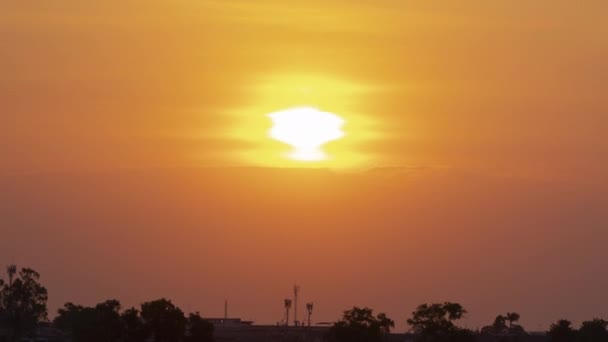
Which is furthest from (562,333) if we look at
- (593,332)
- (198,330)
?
(198,330)

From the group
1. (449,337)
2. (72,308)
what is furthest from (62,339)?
(449,337)

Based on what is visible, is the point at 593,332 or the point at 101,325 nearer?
the point at 101,325

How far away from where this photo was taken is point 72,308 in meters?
168

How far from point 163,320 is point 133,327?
3947mm

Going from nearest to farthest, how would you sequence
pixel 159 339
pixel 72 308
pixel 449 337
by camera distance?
1. pixel 159 339
2. pixel 449 337
3. pixel 72 308

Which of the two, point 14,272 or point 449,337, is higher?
point 14,272

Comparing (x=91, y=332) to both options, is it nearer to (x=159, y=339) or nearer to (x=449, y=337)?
(x=159, y=339)

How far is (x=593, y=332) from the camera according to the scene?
521 ft

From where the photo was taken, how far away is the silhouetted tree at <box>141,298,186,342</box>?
129500 mm

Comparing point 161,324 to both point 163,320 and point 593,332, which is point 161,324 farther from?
point 593,332

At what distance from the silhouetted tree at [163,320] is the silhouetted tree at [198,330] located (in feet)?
3.26

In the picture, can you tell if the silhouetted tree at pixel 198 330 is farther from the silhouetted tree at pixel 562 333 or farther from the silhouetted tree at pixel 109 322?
the silhouetted tree at pixel 562 333

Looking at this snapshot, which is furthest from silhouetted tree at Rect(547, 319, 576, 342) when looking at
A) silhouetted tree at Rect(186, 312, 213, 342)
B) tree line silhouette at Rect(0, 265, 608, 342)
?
silhouetted tree at Rect(186, 312, 213, 342)

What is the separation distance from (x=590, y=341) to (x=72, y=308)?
63.9 metres
